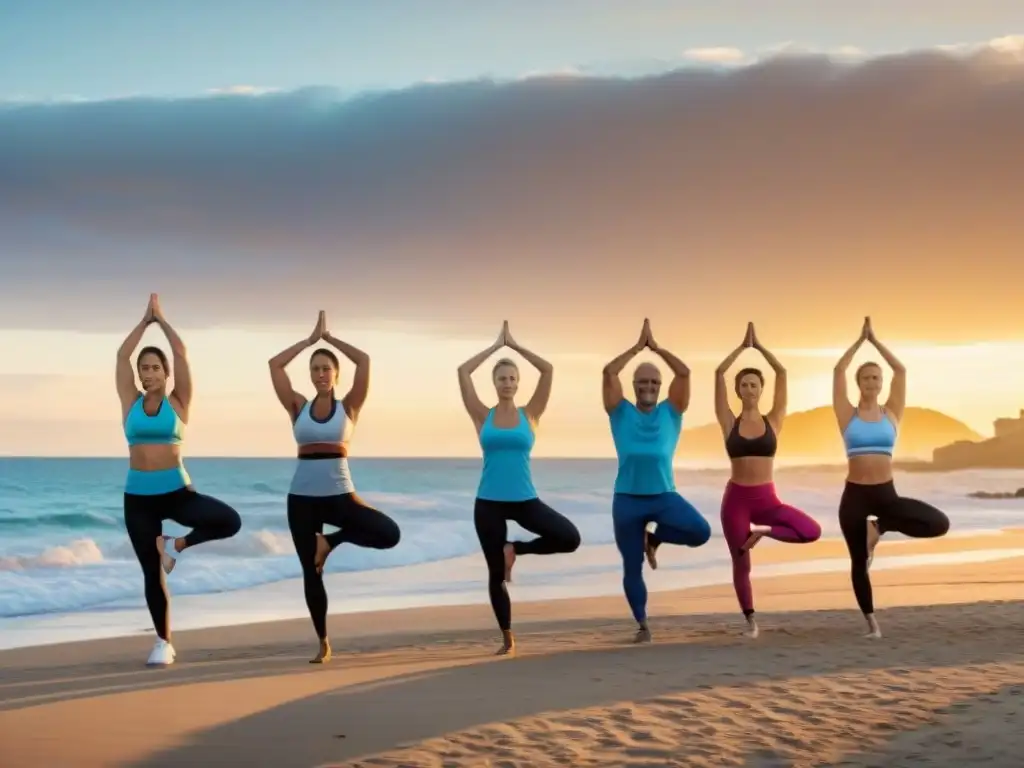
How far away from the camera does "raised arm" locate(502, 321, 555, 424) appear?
28.7 feet

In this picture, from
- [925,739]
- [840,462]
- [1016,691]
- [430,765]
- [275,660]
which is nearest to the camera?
[430,765]

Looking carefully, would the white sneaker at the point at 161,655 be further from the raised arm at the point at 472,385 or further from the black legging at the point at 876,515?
the black legging at the point at 876,515

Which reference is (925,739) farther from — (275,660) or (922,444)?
(922,444)

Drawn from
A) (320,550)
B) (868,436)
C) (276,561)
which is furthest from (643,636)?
(276,561)

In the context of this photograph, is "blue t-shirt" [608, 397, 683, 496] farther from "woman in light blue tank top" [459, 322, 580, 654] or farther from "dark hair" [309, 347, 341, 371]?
"dark hair" [309, 347, 341, 371]

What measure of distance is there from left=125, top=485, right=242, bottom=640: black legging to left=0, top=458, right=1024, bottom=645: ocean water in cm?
299

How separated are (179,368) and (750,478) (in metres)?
4.12

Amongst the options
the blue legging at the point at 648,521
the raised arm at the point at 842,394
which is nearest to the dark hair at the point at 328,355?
the blue legging at the point at 648,521

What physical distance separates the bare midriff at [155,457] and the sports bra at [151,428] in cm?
3

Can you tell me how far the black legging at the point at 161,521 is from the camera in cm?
826

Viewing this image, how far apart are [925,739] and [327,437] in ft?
13.4

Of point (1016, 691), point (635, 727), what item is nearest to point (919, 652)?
point (1016, 691)

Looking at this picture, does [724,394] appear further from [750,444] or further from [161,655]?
[161,655]

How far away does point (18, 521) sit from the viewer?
107 ft
